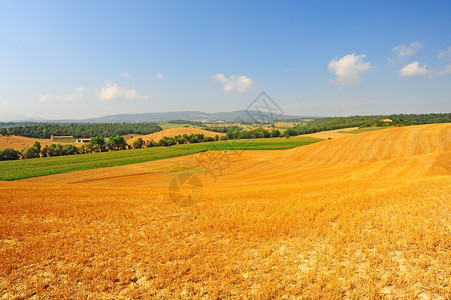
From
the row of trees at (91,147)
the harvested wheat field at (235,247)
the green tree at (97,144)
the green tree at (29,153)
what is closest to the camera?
the harvested wheat field at (235,247)

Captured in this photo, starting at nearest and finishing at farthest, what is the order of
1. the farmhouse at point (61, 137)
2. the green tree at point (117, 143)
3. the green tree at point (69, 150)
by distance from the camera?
1. the green tree at point (69, 150)
2. the green tree at point (117, 143)
3. the farmhouse at point (61, 137)

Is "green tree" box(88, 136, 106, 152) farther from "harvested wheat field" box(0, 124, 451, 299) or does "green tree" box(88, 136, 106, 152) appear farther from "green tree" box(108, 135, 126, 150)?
"harvested wheat field" box(0, 124, 451, 299)

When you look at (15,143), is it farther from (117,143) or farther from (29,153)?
(117,143)

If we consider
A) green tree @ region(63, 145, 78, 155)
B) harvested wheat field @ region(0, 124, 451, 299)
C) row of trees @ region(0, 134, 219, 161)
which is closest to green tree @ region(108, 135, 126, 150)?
row of trees @ region(0, 134, 219, 161)

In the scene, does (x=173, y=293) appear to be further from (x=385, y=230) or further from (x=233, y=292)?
(x=385, y=230)

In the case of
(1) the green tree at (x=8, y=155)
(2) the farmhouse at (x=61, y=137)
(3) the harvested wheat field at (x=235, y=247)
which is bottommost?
(1) the green tree at (x=8, y=155)

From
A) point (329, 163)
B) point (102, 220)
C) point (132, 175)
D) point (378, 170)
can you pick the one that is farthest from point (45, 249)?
point (329, 163)

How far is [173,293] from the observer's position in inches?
224

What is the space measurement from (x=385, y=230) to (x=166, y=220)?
9.97m

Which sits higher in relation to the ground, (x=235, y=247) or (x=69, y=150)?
(x=235, y=247)

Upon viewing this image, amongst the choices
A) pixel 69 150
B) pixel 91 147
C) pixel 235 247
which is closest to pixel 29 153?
pixel 69 150

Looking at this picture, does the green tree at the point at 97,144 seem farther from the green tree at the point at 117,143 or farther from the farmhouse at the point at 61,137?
the farmhouse at the point at 61,137

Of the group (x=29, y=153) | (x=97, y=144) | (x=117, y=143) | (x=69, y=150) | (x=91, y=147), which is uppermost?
(x=117, y=143)

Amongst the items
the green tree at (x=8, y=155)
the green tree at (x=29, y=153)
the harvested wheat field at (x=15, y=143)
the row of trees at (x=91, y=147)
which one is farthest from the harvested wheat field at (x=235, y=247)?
the harvested wheat field at (x=15, y=143)
